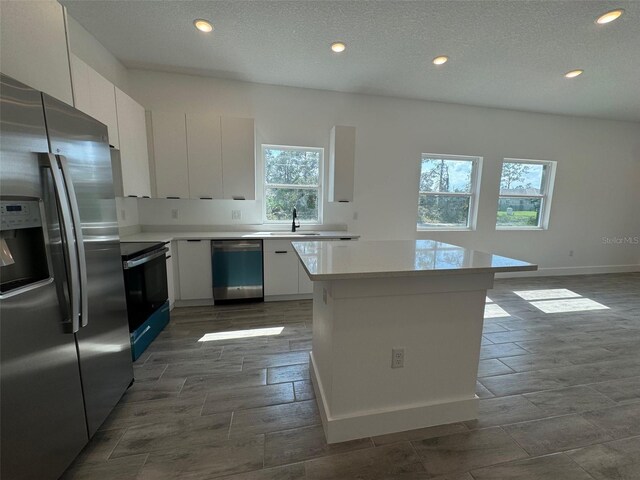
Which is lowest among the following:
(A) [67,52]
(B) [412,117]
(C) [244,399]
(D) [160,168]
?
(C) [244,399]

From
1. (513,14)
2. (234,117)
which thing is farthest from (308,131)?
(513,14)

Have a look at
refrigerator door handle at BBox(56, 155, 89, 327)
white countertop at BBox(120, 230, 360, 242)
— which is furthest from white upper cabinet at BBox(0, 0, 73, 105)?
white countertop at BBox(120, 230, 360, 242)

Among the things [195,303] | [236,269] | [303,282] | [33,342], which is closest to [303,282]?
[303,282]

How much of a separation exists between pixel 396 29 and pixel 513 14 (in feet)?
3.00

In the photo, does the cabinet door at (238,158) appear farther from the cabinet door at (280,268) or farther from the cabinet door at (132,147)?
the cabinet door at (132,147)

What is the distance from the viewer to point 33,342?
1062 millimetres

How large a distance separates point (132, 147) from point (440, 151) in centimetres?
420

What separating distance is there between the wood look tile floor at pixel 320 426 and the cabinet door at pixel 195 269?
22.7 inches

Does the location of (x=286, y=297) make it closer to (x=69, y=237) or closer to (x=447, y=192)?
(x=69, y=237)

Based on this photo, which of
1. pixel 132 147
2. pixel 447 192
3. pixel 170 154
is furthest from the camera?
pixel 447 192

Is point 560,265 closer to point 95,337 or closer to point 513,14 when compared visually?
point 513,14

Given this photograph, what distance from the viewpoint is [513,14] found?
84.8 inches

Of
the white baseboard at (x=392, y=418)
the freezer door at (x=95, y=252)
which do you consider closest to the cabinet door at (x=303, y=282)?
the white baseboard at (x=392, y=418)

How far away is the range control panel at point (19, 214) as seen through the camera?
967mm
